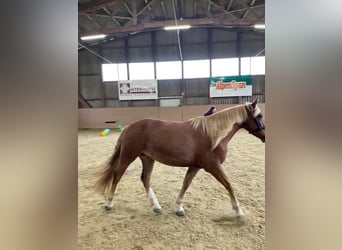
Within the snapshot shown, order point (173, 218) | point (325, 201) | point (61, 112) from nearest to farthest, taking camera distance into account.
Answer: point (325, 201), point (61, 112), point (173, 218)

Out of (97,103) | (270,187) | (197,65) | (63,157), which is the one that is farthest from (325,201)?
(97,103)

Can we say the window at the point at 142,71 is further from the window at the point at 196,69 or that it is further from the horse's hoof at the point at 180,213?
the horse's hoof at the point at 180,213

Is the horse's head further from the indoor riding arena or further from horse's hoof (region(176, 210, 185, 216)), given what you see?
horse's hoof (region(176, 210, 185, 216))

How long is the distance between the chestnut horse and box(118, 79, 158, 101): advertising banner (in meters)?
7.16

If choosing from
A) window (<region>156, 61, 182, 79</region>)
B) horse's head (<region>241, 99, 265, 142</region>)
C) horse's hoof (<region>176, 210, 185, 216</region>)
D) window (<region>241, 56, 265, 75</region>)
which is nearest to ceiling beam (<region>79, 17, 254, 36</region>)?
window (<region>241, 56, 265, 75</region>)

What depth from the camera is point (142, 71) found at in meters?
9.53

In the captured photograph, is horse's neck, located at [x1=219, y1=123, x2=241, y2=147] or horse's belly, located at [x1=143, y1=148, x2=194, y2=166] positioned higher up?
horse's neck, located at [x1=219, y1=123, x2=241, y2=147]

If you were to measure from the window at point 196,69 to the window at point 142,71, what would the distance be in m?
1.45

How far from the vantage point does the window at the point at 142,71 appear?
9.48 metres

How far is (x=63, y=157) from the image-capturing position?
53cm

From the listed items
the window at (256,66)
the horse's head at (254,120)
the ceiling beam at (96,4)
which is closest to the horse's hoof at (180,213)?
the horse's head at (254,120)

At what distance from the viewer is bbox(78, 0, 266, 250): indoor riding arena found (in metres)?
1.56

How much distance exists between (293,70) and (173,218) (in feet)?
4.91

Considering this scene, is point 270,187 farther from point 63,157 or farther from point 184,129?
point 184,129
